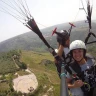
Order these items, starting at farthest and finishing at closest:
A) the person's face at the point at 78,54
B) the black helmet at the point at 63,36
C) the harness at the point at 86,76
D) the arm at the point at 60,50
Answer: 1. the black helmet at the point at 63,36
2. the arm at the point at 60,50
3. the person's face at the point at 78,54
4. the harness at the point at 86,76

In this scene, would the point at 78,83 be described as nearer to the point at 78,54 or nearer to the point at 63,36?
the point at 78,54

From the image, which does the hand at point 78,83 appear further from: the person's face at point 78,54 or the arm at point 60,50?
the arm at point 60,50

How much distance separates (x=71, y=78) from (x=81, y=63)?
0.59 meters

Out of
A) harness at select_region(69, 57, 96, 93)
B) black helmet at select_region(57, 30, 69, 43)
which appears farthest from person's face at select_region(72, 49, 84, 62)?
black helmet at select_region(57, 30, 69, 43)

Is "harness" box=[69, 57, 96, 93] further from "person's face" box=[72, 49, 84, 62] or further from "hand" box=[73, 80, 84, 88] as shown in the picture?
"person's face" box=[72, 49, 84, 62]

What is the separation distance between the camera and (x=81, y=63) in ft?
17.0

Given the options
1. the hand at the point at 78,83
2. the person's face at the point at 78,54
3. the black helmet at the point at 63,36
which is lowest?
the hand at the point at 78,83

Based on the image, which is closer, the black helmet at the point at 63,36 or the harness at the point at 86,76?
the harness at the point at 86,76

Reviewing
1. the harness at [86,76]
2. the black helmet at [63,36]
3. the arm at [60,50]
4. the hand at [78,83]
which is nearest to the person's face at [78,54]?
the harness at [86,76]

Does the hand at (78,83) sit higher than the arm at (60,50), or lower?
lower

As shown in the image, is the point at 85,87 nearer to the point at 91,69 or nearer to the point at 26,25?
the point at 91,69

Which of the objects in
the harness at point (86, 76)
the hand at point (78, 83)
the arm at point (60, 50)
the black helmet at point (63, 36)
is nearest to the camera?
the hand at point (78, 83)

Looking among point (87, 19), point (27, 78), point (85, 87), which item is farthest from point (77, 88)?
point (27, 78)

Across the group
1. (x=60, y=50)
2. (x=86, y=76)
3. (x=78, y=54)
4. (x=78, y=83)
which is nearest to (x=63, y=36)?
(x=60, y=50)
